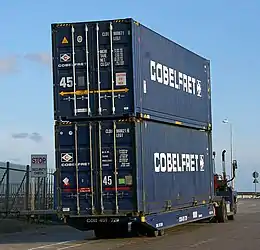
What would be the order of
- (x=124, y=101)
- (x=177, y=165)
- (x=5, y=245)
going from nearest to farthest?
(x=124, y=101), (x=5, y=245), (x=177, y=165)

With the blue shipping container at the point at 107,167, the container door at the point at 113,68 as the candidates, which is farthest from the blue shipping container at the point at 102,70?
the blue shipping container at the point at 107,167

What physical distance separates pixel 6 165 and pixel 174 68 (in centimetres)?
1180

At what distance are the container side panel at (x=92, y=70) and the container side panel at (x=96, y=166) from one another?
49cm

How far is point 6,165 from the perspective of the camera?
33.9 meters

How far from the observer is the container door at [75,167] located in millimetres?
21781

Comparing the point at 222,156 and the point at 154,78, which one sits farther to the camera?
the point at 222,156

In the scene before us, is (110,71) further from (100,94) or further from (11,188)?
(11,188)

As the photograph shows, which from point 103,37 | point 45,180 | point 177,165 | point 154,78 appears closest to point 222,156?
point 45,180

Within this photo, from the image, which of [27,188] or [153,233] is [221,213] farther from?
[27,188]

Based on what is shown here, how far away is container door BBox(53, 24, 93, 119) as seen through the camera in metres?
21.9

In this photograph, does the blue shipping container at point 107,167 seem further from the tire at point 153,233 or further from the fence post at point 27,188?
the fence post at point 27,188

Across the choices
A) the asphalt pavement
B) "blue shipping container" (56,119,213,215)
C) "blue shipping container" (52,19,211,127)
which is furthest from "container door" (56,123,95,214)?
the asphalt pavement

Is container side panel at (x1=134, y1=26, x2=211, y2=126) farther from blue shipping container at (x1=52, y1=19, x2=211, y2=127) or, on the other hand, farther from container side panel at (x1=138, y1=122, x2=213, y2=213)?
container side panel at (x1=138, y1=122, x2=213, y2=213)

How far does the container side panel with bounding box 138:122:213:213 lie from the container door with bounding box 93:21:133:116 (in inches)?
41.3
